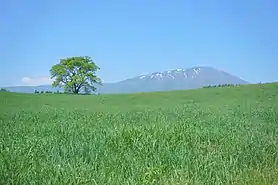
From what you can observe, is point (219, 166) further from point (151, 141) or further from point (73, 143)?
point (73, 143)

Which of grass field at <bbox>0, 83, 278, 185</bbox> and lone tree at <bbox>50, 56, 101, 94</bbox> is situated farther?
lone tree at <bbox>50, 56, 101, 94</bbox>

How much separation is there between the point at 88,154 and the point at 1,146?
2455mm

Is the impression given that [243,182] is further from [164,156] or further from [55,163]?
[55,163]

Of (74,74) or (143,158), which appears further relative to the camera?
(74,74)

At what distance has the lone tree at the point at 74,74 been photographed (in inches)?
2943

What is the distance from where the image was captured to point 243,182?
303 inches

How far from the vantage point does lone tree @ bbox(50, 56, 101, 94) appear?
74.8 meters

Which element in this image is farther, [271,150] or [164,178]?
[271,150]

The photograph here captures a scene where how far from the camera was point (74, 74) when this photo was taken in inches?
2965

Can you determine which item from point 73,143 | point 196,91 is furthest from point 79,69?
point 73,143

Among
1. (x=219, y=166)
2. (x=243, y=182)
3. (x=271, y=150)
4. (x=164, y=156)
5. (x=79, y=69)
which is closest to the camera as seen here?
(x=243, y=182)

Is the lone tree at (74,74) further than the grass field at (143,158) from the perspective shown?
Yes

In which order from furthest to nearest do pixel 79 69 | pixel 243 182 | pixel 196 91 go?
pixel 79 69, pixel 196 91, pixel 243 182

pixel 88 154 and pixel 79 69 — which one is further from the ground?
pixel 79 69
